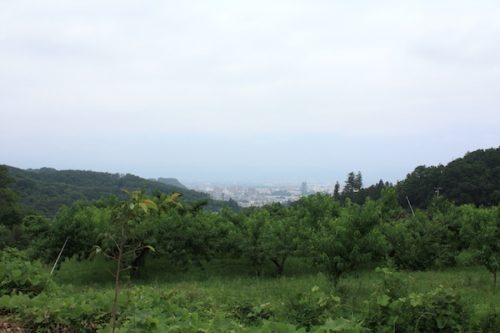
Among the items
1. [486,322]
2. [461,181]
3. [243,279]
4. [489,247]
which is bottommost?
[243,279]

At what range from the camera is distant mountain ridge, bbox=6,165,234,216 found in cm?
3866

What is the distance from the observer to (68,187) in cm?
4566

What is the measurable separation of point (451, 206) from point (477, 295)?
11.3 meters

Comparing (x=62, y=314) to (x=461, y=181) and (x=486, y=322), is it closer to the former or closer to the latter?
(x=486, y=322)

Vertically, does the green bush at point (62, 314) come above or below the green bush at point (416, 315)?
below

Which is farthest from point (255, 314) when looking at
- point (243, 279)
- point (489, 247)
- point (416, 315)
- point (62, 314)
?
point (243, 279)

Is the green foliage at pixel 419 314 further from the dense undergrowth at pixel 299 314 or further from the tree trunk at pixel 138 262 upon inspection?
the tree trunk at pixel 138 262

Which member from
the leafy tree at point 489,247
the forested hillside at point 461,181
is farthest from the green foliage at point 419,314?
the forested hillside at point 461,181

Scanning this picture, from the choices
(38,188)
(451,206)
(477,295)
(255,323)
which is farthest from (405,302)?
(38,188)

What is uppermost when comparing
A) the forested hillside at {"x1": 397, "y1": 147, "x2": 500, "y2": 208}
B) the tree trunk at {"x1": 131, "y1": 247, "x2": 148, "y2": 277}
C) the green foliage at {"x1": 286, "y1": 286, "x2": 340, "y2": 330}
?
the forested hillside at {"x1": 397, "y1": 147, "x2": 500, "y2": 208}

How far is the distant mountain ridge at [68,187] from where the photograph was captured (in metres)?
38.7

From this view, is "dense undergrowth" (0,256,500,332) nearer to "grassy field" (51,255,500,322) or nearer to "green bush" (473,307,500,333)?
"green bush" (473,307,500,333)

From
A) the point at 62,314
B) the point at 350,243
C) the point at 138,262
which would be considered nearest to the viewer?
the point at 62,314

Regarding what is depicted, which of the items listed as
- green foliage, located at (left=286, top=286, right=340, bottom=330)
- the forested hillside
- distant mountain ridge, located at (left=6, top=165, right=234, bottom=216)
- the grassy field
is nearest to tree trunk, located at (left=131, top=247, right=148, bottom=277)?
the grassy field
